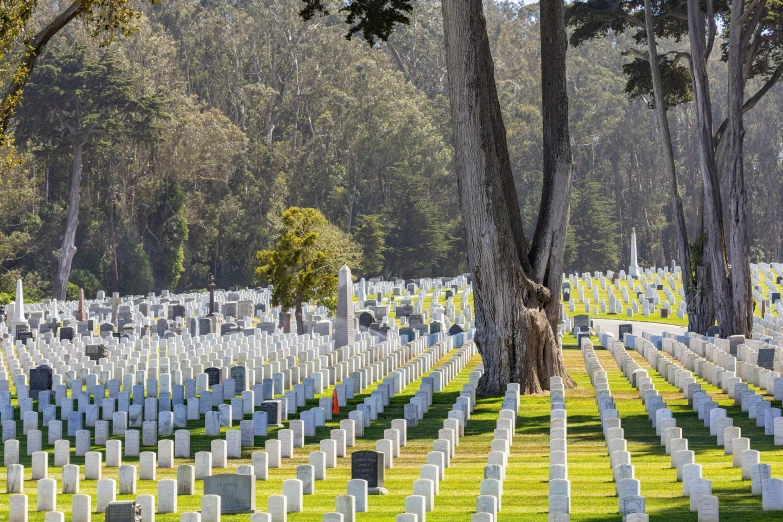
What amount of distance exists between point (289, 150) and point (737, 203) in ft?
158

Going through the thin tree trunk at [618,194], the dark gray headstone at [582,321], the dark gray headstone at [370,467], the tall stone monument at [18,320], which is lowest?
the dark gray headstone at [370,467]

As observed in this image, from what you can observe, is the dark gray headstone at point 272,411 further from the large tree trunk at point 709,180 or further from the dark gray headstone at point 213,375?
the large tree trunk at point 709,180

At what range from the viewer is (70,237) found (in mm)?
59031

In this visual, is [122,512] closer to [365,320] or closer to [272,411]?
[272,411]

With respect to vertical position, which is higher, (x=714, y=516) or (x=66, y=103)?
(x=66, y=103)

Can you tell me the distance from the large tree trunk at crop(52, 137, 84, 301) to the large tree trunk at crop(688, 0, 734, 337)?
115ft

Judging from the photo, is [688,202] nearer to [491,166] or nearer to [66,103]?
[66,103]

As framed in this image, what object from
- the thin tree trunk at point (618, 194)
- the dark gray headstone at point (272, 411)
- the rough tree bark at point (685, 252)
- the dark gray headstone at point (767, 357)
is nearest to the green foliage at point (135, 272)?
the rough tree bark at point (685, 252)

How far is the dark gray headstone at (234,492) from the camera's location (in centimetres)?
1080

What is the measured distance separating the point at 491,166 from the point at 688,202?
2861 inches

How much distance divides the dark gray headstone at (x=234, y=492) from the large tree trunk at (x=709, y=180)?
2182 centimetres

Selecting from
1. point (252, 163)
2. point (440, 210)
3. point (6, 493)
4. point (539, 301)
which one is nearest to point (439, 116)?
point (440, 210)

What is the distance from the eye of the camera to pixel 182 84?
2785 inches

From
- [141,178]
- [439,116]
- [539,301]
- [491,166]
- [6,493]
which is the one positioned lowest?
[6,493]
